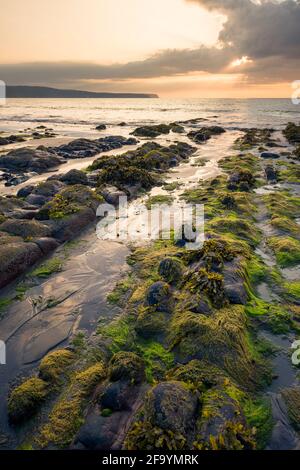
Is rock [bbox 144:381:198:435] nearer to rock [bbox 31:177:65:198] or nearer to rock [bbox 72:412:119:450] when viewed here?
rock [bbox 72:412:119:450]

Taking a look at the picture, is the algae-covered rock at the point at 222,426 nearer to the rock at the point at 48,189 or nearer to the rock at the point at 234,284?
the rock at the point at 234,284

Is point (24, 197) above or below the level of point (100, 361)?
above

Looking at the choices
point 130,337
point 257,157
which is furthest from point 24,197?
point 257,157

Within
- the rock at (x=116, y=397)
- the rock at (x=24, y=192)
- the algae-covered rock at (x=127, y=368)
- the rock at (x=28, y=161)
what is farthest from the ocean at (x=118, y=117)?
the rock at (x=116, y=397)

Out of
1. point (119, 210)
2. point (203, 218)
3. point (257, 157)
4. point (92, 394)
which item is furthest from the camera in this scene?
point (257, 157)

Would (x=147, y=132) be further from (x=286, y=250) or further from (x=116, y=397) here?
(x=116, y=397)

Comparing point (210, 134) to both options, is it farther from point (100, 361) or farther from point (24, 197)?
point (100, 361)

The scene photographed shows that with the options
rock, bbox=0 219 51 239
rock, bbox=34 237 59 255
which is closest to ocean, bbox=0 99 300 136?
rock, bbox=0 219 51 239
